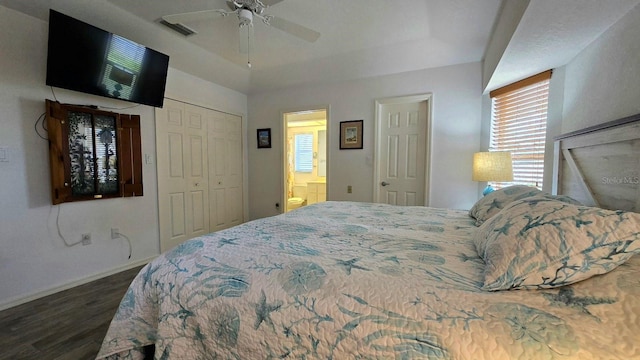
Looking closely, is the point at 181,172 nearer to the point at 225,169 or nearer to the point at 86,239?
the point at 225,169

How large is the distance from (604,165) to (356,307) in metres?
1.44

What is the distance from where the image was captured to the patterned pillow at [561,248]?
2.29ft

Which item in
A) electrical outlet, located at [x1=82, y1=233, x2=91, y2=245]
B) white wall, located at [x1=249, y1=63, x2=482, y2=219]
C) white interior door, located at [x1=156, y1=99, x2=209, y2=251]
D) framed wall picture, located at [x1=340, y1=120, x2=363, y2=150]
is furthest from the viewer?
framed wall picture, located at [x1=340, y1=120, x2=363, y2=150]

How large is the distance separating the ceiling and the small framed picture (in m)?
0.93

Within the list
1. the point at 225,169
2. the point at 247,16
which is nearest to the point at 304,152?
the point at 225,169

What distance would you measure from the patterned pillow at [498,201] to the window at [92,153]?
130 inches

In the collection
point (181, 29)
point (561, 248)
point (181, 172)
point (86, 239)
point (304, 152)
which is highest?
point (181, 29)

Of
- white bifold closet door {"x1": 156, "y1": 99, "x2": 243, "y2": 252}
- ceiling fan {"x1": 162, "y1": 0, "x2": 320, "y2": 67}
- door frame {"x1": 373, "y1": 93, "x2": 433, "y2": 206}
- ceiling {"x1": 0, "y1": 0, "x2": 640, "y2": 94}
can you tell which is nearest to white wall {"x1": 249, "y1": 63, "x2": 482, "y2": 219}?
door frame {"x1": 373, "y1": 93, "x2": 433, "y2": 206}

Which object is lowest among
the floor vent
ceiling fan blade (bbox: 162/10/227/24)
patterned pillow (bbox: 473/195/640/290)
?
patterned pillow (bbox: 473/195/640/290)

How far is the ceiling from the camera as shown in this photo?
147 centimetres

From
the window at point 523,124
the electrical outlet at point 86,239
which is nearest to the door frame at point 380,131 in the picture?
the window at point 523,124

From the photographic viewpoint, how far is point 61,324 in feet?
5.88

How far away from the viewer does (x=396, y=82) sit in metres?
3.29

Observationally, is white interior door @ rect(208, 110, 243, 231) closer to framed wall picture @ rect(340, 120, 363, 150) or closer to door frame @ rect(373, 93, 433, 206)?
framed wall picture @ rect(340, 120, 363, 150)
